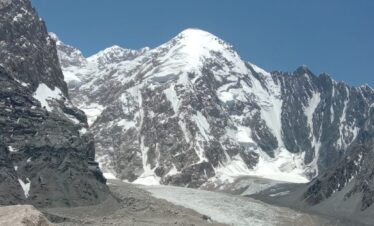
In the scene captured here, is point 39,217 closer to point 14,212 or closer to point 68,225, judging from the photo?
point 14,212

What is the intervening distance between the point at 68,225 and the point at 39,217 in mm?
173759

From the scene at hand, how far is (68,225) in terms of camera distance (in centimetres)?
19600

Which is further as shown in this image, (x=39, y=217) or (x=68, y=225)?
(x=68, y=225)

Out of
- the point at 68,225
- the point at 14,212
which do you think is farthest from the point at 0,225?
the point at 68,225

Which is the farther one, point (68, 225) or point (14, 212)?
point (68, 225)

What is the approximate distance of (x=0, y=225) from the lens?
26.1 meters

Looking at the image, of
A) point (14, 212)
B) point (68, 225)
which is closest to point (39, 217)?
point (14, 212)

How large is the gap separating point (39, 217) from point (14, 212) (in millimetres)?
961

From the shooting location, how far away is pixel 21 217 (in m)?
26.2

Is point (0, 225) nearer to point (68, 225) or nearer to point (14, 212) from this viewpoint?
point (14, 212)

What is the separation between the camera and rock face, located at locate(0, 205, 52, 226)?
26.1 meters

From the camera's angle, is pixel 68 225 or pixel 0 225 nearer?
pixel 0 225

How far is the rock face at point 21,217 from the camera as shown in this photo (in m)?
26.1

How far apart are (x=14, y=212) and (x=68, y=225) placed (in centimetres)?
17361
